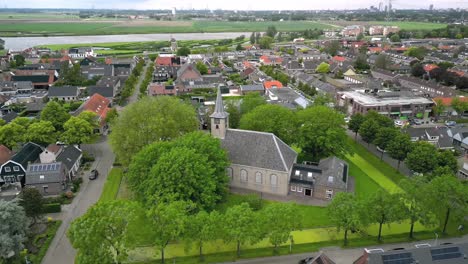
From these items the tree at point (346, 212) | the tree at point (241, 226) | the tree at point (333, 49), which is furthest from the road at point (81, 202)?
the tree at point (333, 49)

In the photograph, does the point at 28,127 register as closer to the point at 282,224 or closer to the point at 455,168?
the point at 282,224

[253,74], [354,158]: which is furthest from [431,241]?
[253,74]

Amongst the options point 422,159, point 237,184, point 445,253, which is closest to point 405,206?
point 445,253

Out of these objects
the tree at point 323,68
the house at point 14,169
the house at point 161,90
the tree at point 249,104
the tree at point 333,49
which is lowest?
the house at point 14,169

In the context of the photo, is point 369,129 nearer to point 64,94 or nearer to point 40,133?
point 40,133

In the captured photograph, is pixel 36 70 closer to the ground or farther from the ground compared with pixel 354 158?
farther from the ground

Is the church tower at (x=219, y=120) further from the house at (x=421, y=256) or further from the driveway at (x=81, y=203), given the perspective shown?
the house at (x=421, y=256)

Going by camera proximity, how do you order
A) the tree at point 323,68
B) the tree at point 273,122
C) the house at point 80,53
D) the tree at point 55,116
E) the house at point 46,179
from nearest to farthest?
1. the house at point 46,179
2. the tree at point 273,122
3. the tree at point 55,116
4. the tree at point 323,68
5. the house at point 80,53
